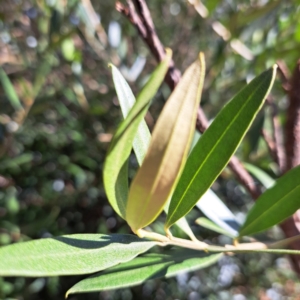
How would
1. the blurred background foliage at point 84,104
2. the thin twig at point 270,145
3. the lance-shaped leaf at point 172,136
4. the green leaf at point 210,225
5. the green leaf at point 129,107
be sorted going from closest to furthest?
1. the lance-shaped leaf at point 172,136
2. the green leaf at point 129,107
3. the green leaf at point 210,225
4. the thin twig at point 270,145
5. the blurred background foliage at point 84,104

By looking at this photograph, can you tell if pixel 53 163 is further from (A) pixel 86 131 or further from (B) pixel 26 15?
(B) pixel 26 15

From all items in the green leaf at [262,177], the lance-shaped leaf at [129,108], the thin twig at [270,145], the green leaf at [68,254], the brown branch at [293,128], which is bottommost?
the green leaf at [262,177]

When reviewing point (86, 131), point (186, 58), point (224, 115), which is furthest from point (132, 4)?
point (186, 58)

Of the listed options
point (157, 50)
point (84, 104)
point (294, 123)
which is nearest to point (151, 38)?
point (157, 50)

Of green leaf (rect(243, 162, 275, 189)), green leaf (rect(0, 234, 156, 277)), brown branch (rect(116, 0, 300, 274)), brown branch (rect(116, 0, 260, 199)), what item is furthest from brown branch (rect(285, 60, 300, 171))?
green leaf (rect(0, 234, 156, 277))

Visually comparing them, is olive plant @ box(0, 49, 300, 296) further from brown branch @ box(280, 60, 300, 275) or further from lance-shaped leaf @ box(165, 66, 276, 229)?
brown branch @ box(280, 60, 300, 275)

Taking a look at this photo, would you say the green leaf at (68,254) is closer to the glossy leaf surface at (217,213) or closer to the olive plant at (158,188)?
the olive plant at (158,188)

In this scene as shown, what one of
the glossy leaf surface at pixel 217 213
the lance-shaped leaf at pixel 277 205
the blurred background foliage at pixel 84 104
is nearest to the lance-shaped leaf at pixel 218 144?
the lance-shaped leaf at pixel 277 205
